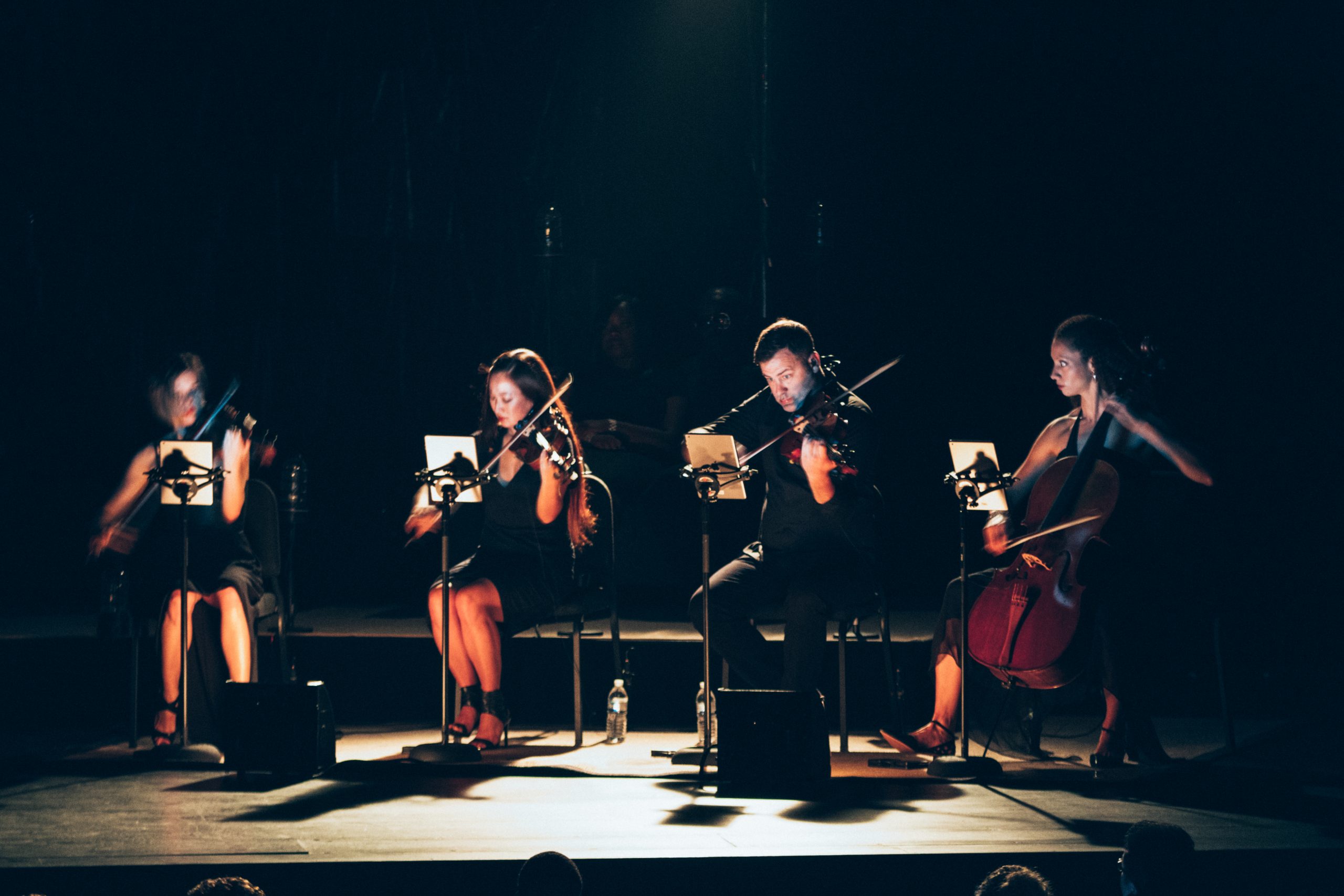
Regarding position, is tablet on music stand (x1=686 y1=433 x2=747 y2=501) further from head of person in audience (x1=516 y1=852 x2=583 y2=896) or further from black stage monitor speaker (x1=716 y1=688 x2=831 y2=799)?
head of person in audience (x1=516 y1=852 x2=583 y2=896)

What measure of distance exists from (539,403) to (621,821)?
1418mm

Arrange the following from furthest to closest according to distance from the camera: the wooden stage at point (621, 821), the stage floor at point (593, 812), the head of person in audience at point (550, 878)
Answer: the stage floor at point (593, 812), the wooden stage at point (621, 821), the head of person in audience at point (550, 878)

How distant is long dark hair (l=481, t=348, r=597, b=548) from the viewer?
3.98 m

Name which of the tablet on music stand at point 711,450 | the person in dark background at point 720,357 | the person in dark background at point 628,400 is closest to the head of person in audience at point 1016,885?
the tablet on music stand at point 711,450

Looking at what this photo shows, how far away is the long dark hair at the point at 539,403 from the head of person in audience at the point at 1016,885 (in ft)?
8.13

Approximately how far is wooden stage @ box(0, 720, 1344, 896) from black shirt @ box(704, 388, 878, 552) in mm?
616

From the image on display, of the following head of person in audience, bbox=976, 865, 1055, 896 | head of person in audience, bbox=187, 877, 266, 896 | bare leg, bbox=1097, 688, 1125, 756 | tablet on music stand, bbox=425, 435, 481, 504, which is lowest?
bare leg, bbox=1097, 688, 1125, 756

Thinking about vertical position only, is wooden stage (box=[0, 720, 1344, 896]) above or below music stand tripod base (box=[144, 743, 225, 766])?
below

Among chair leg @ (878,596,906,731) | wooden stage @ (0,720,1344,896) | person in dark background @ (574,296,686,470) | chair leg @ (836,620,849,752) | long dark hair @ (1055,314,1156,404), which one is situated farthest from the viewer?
person in dark background @ (574,296,686,470)

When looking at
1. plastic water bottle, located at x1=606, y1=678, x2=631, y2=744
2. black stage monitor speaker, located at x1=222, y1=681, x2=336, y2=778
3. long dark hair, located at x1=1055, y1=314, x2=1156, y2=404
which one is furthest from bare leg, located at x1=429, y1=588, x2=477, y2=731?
long dark hair, located at x1=1055, y1=314, x2=1156, y2=404

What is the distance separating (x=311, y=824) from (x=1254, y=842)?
200 cm

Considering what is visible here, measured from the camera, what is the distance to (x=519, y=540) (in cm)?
407

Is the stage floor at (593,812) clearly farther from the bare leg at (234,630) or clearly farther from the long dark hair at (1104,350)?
the long dark hair at (1104,350)

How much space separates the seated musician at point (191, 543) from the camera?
393 cm
